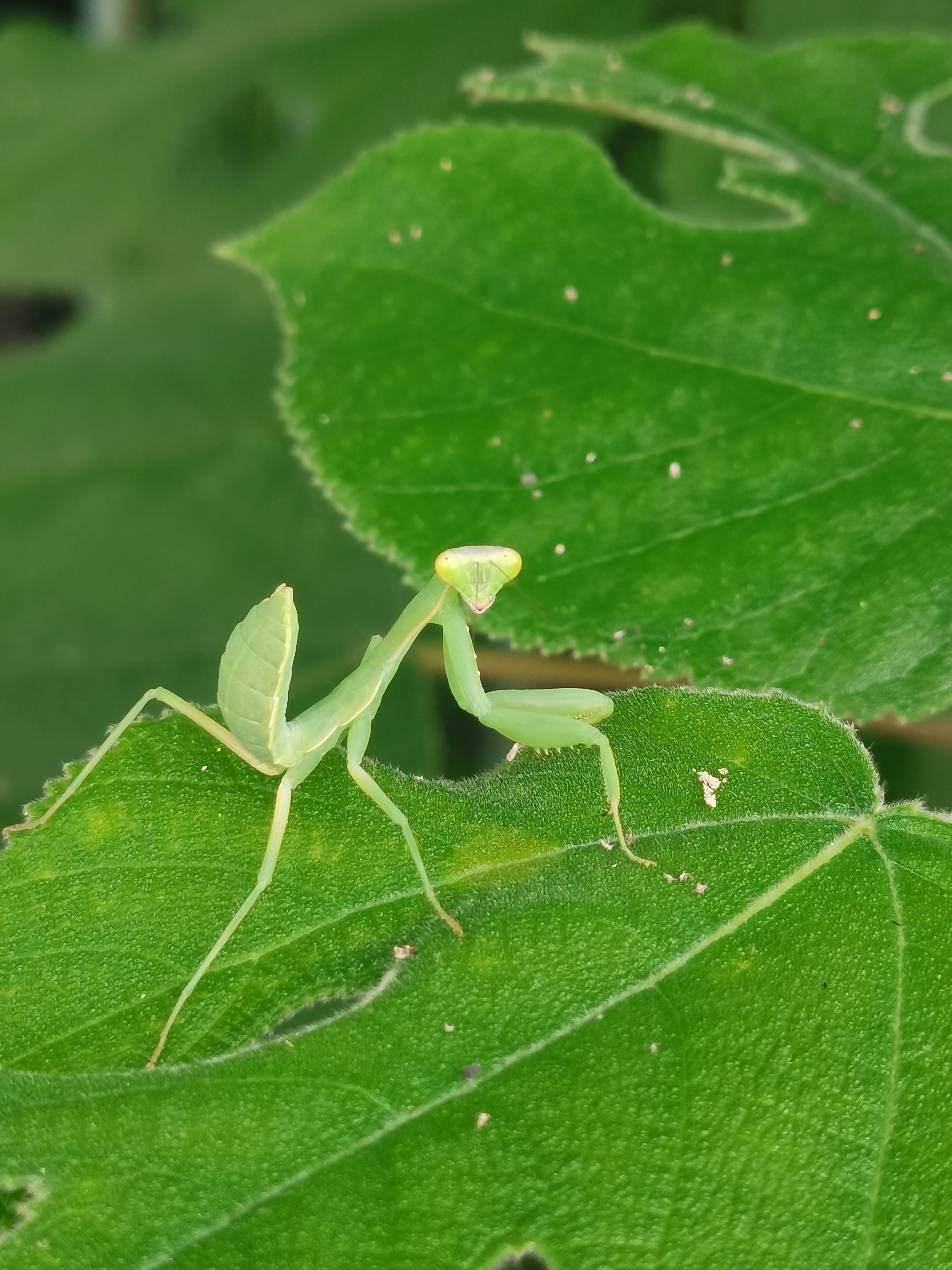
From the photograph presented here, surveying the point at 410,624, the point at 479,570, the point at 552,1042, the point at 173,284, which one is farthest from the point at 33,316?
the point at 552,1042

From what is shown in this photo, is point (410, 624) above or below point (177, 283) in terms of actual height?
above

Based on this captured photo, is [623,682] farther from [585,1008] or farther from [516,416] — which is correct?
[585,1008]

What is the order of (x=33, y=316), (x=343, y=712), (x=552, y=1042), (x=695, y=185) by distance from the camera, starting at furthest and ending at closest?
1. (x=33, y=316)
2. (x=695, y=185)
3. (x=343, y=712)
4. (x=552, y=1042)

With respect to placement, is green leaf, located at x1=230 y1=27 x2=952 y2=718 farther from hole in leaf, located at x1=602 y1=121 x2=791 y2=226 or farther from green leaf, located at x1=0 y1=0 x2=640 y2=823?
green leaf, located at x1=0 y1=0 x2=640 y2=823

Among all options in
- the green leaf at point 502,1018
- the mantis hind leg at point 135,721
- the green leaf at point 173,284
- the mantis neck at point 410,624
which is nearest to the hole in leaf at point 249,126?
the green leaf at point 173,284

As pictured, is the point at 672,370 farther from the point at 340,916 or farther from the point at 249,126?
the point at 249,126

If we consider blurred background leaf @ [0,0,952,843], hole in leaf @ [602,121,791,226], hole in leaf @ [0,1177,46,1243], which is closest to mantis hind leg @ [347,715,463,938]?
hole in leaf @ [0,1177,46,1243]
